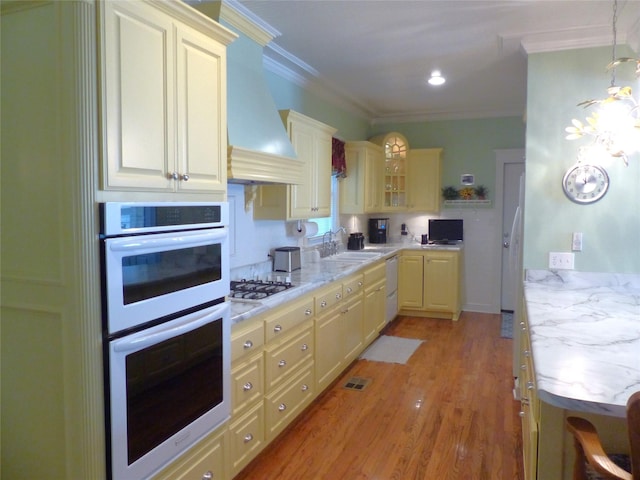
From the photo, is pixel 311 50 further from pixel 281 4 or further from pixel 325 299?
pixel 325 299

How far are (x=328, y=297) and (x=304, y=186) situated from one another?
0.94m

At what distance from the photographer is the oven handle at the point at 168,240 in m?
1.54

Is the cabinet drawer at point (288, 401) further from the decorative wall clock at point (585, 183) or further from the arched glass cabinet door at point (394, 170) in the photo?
the arched glass cabinet door at point (394, 170)

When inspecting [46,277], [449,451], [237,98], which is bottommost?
[449,451]

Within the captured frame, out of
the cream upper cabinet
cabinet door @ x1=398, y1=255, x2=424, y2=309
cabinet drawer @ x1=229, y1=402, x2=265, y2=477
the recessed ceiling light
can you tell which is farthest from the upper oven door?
cabinet door @ x1=398, y1=255, x2=424, y2=309

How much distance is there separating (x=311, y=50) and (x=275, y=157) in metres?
1.16

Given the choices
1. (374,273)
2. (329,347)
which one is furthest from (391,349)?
(329,347)

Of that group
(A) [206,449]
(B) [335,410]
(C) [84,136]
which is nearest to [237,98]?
(C) [84,136]

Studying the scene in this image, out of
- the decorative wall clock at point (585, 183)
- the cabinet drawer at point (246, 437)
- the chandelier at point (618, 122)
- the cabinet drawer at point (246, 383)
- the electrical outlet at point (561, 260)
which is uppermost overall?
the chandelier at point (618, 122)

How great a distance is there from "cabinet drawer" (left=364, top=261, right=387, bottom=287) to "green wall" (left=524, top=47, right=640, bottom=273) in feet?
4.83

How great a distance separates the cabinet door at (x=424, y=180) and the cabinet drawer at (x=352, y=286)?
92.5 inches

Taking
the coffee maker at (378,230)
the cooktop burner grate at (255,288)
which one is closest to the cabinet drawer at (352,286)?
the cooktop burner grate at (255,288)

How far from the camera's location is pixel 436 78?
14.1 ft

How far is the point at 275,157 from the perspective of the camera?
9.41 feet
